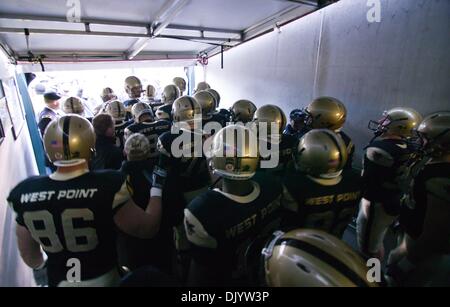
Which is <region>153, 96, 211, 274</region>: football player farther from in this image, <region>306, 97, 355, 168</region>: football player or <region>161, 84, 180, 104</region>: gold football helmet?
<region>161, 84, 180, 104</region>: gold football helmet

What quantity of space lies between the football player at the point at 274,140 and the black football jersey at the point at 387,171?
84 cm

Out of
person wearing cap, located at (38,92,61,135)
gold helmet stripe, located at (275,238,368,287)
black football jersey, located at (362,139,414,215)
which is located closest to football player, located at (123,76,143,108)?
person wearing cap, located at (38,92,61,135)

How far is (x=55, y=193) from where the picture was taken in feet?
3.97

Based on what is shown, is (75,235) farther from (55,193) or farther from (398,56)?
(398,56)

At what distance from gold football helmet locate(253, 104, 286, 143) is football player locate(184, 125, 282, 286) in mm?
1374

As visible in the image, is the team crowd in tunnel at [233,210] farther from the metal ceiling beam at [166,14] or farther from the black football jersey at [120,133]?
the metal ceiling beam at [166,14]

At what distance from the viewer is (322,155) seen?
1.59 meters

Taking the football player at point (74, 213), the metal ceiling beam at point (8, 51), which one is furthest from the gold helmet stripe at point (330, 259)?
the metal ceiling beam at point (8, 51)

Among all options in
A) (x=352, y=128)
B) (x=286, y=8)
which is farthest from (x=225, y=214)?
(x=286, y=8)

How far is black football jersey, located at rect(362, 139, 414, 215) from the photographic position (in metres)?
2.29

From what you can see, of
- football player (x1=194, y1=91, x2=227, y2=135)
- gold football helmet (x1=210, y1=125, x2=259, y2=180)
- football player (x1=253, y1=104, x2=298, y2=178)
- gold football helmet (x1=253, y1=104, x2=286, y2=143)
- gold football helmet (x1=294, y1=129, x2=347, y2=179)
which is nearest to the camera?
gold football helmet (x1=210, y1=125, x2=259, y2=180)

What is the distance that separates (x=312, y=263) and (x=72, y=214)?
1176 millimetres

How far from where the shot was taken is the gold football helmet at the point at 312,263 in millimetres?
818

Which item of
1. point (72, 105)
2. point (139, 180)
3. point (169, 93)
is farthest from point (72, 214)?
point (169, 93)
